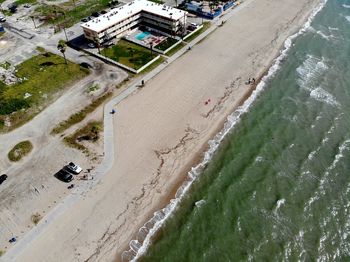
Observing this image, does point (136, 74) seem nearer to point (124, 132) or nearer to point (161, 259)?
point (124, 132)

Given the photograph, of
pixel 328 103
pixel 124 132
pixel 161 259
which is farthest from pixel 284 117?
pixel 161 259

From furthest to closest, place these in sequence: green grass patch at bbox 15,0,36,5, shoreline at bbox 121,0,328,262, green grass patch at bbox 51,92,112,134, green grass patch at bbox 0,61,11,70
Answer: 1. green grass patch at bbox 15,0,36,5
2. green grass patch at bbox 0,61,11,70
3. green grass patch at bbox 51,92,112,134
4. shoreline at bbox 121,0,328,262

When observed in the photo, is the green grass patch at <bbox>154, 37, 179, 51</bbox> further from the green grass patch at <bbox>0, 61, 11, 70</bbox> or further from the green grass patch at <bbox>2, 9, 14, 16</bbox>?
the green grass patch at <bbox>2, 9, 14, 16</bbox>

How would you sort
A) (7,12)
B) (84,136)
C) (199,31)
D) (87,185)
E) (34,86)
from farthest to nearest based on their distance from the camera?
1. (7,12)
2. (199,31)
3. (34,86)
4. (84,136)
5. (87,185)

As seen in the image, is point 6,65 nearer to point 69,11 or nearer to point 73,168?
point 69,11

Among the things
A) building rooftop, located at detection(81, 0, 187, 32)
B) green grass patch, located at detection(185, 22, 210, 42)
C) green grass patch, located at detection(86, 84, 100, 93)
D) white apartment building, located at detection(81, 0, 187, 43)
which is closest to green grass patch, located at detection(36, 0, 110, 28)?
building rooftop, located at detection(81, 0, 187, 32)

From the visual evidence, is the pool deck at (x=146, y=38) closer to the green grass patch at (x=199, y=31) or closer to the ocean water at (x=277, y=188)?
the green grass patch at (x=199, y=31)

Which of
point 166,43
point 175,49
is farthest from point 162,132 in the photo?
point 166,43
